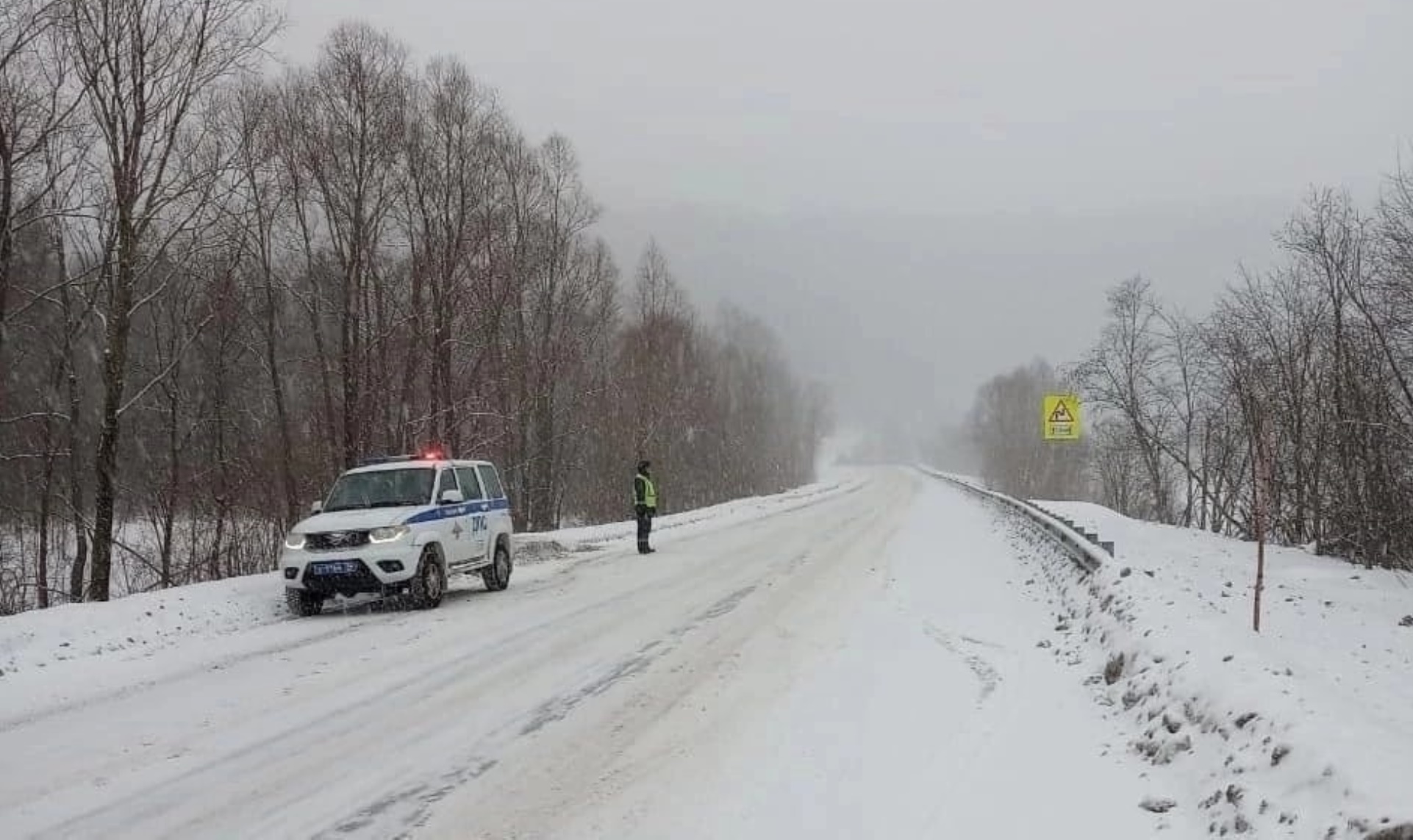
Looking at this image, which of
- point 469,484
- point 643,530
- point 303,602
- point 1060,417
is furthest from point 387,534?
point 1060,417

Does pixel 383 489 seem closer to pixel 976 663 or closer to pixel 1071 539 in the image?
pixel 976 663

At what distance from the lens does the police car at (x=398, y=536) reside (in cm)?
1223

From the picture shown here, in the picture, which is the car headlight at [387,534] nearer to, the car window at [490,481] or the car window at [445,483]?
the car window at [445,483]

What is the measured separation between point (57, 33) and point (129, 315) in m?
4.41

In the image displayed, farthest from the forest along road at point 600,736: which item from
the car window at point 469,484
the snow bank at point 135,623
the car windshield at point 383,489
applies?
the car window at point 469,484

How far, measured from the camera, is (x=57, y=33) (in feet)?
47.7

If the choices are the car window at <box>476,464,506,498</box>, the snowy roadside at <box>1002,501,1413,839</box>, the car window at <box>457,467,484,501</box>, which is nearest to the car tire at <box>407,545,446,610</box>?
the car window at <box>457,467,484,501</box>

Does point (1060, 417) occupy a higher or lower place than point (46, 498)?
higher

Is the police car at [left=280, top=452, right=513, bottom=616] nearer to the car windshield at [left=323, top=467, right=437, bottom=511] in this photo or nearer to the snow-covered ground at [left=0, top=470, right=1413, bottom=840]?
the car windshield at [left=323, top=467, right=437, bottom=511]

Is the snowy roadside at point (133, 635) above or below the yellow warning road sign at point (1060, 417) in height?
below

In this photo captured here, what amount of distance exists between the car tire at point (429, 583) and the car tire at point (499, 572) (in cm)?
177

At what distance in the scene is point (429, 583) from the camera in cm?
1292

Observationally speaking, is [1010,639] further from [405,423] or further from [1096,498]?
[1096,498]

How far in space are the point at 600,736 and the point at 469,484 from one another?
8900 mm
